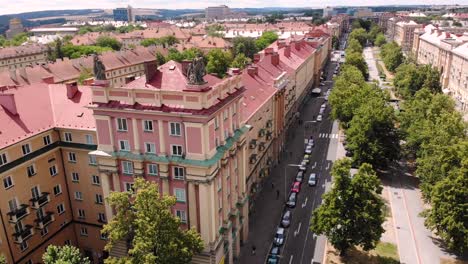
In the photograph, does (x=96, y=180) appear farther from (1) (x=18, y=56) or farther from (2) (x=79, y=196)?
(1) (x=18, y=56)

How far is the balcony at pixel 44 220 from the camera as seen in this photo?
1882 inches

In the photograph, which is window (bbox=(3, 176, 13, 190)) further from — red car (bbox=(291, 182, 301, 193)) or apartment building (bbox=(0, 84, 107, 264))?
red car (bbox=(291, 182, 301, 193))

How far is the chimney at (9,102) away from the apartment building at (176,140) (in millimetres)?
11281

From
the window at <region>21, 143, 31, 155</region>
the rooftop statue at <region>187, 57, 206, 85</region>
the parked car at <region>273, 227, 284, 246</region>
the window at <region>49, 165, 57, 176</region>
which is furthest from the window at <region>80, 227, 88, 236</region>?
the rooftop statue at <region>187, 57, 206, 85</region>

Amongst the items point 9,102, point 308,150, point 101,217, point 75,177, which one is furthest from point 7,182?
point 308,150

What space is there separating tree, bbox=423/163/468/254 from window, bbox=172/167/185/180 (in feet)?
110

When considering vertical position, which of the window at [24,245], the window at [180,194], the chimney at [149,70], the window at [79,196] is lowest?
the window at [24,245]

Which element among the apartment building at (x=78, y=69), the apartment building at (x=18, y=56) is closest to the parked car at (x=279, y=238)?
the apartment building at (x=78, y=69)

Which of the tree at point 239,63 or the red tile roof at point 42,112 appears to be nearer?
the red tile roof at point 42,112

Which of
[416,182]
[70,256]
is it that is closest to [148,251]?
[70,256]

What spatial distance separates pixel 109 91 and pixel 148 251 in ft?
58.8

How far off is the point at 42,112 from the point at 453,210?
53575 mm

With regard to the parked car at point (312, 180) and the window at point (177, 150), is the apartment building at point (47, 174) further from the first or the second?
the parked car at point (312, 180)

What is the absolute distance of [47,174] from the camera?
A: 49.5 meters
